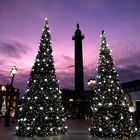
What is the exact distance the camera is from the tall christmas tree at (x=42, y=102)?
12117 millimetres

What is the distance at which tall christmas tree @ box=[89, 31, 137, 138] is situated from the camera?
11.7 meters

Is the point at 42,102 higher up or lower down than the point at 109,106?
higher up

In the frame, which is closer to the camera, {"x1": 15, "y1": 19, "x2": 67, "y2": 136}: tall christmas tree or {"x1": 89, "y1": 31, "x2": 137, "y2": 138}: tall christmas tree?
{"x1": 89, "y1": 31, "x2": 137, "y2": 138}: tall christmas tree

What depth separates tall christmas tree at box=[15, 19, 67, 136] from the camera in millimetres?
12117

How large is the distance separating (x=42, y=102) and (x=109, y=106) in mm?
4023

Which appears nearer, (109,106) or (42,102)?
(109,106)

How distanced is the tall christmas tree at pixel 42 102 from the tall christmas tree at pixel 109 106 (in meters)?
2.32

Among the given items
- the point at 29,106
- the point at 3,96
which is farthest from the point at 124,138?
the point at 3,96

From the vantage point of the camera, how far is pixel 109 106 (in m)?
12.2

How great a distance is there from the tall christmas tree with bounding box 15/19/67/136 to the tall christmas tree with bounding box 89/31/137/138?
7.61 ft

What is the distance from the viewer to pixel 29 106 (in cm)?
1250

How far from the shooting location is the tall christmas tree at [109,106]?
11.7 meters

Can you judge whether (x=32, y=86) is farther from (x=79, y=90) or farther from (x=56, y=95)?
(x=79, y=90)

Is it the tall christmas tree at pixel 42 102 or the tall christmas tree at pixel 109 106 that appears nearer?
the tall christmas tree at pixel 109 106
